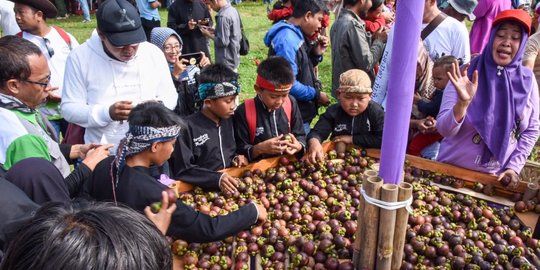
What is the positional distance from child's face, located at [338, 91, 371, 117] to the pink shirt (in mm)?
2988

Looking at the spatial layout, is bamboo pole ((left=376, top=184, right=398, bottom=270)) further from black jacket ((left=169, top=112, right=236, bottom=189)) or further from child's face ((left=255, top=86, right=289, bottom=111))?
child's face ((left=255, top=86, right=289, bottom=111))

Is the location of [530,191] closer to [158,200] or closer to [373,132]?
[373,132]

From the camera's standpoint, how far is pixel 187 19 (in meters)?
7.01

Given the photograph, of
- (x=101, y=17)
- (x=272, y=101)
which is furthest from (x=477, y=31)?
(x=101, y=17)

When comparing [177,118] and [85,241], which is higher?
[85,241]

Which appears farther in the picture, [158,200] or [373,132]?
[373,132]

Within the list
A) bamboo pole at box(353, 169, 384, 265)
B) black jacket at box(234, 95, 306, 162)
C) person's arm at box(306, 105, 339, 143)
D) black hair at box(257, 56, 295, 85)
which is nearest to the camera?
bamboo pole at box(353, 169, 384, 265)

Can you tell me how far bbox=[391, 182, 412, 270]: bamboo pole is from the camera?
2080mm

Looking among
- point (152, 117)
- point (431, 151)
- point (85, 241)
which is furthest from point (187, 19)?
point (85, 241)

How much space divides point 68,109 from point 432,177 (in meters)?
2.82

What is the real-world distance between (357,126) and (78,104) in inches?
88.3

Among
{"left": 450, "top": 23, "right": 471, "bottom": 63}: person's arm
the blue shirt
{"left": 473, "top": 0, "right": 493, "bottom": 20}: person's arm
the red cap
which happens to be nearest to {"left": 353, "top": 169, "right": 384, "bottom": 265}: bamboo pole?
the red cap

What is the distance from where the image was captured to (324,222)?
2760 millimetres

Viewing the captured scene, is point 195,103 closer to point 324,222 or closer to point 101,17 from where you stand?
point 101,17
